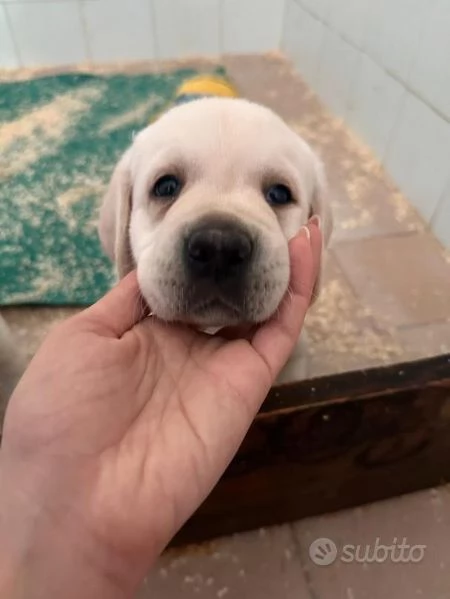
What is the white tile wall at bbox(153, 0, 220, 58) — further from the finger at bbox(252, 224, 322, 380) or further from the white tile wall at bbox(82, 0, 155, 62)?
the finger at bbox(252, 224, 322, 380)

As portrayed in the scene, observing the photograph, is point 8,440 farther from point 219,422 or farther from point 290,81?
point 290,81

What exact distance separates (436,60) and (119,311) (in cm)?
153

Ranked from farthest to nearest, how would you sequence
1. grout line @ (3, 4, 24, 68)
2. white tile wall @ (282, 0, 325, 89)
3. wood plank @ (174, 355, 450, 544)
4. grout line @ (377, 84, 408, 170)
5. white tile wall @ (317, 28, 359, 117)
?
grout line @ (3, 4, 24, 68) → white tile wall @ (282, 0, 325, 89) → white tile wall @ (317, 28, 359, 117) → grout line @ (377, 84, 408, 170) → wood plank @ (174, 355, 450, 544)

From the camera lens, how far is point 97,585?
2.68ft

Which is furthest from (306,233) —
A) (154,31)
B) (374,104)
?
(154,31)

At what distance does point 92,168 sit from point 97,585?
1.92 m

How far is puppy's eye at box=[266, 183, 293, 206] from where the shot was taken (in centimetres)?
121

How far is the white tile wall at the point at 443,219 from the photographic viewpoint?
80.7 inches

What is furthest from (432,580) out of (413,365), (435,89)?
(435,89)

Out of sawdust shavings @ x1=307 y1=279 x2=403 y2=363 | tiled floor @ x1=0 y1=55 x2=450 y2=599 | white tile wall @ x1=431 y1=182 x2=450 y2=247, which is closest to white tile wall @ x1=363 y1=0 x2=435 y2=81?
tiled floor @ x1=0 y1=55 x2=450 y2=599

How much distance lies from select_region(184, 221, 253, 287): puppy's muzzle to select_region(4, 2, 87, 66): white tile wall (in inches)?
108

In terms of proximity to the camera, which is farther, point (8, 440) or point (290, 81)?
point (290, 81)

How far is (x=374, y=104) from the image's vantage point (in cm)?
246

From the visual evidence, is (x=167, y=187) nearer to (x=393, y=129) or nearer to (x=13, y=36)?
(x=393, y=129)
